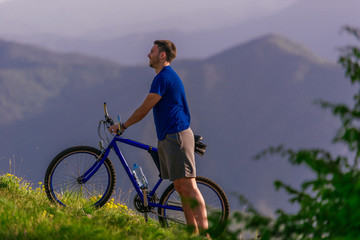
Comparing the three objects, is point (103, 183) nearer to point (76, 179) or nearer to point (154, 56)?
point (76, 179)

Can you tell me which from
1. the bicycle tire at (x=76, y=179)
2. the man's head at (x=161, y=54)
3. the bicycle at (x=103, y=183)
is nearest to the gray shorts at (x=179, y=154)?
the bicycle at (x=103, y=183)

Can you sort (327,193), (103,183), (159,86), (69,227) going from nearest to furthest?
(327,193), (69,227), (159,86), (103,183)

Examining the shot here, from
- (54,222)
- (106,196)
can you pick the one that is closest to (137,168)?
A: (106,196)

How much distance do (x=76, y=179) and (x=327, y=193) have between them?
3.38 metres

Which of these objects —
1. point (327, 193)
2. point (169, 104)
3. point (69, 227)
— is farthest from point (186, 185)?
point (327, 193)

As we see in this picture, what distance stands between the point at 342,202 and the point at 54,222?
227 centimetres

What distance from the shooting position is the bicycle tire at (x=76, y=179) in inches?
202

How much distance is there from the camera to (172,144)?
15.0 ft

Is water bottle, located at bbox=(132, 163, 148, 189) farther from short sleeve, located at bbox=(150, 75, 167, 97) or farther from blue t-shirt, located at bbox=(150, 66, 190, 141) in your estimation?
short sleeve, located at bbox=(150, 75, 167, 97)

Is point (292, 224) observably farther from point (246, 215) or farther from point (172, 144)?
point (172, 144)

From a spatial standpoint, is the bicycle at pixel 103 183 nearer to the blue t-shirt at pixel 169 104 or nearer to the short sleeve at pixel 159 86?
the blue t-shirt at pixel 169 104

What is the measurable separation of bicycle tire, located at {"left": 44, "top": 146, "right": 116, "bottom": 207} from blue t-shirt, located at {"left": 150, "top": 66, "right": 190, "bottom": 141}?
98cm

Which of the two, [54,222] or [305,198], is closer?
[305,198]

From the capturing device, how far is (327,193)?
2.71 metres
